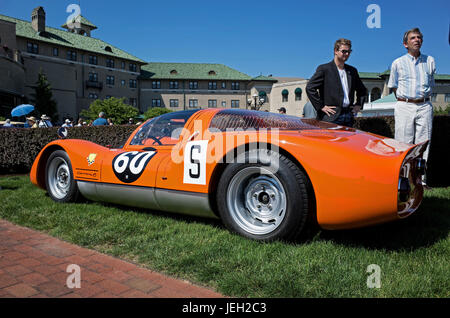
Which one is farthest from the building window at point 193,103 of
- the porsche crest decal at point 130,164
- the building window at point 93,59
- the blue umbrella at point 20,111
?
the porsche crest decal at point 130,164

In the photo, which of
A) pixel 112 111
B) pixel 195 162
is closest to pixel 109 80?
pixel 112 111

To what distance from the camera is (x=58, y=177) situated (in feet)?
15.0

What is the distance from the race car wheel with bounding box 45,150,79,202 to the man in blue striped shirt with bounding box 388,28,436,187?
170 inches

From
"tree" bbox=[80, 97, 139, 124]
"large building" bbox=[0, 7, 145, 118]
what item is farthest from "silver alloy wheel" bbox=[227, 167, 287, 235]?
"tree" bbox=[80, 97, 139, 124]

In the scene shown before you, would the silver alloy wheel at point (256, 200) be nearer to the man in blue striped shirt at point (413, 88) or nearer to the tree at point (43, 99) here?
the man in blue striped shirt at point (413, 88)

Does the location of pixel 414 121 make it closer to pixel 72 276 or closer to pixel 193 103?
pixel 72 276

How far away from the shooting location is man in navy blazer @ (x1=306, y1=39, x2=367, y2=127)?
421 centimetres

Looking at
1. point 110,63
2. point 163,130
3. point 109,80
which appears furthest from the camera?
point 110,63

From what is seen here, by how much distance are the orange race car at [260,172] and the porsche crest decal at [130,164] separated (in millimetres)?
11

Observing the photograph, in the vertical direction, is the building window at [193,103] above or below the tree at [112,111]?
above

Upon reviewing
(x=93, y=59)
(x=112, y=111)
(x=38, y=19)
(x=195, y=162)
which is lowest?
(x=195, y=162)

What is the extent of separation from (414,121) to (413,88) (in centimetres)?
42

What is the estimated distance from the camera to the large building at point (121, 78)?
45.6 metres

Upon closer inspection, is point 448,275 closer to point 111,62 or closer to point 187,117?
point 187,117
